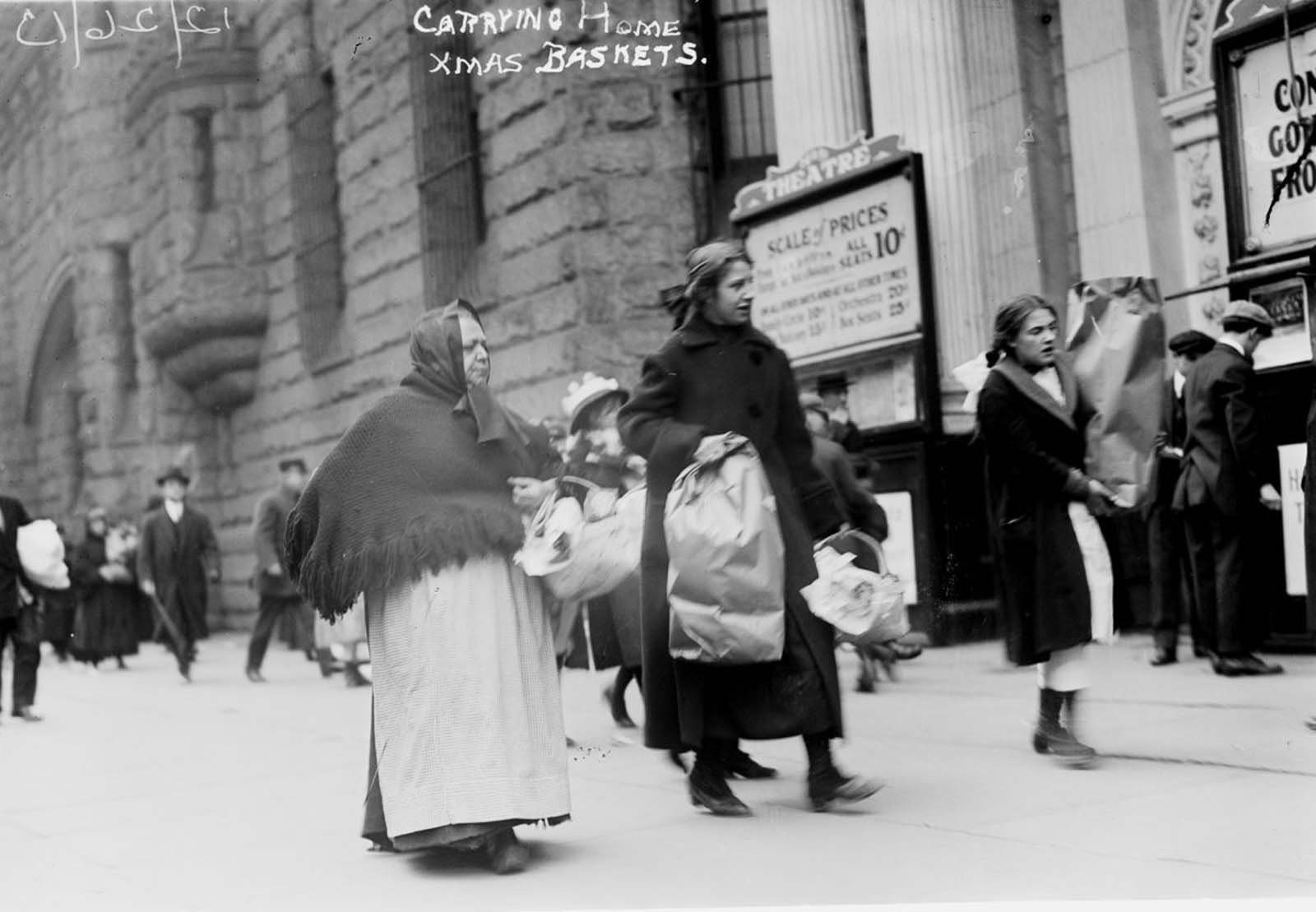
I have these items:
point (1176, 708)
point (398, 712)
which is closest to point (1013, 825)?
point (398, 712)

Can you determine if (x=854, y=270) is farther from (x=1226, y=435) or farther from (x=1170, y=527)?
(x=1226, y=435)

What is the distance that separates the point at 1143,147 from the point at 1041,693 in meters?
4.93

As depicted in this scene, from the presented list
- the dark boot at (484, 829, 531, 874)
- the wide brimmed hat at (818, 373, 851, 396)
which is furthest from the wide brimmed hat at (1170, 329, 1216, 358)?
the dark boot at (484, 829, 531, 874)

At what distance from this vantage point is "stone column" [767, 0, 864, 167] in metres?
11.2

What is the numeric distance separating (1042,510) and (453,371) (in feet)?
7.66

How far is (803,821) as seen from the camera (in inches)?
208

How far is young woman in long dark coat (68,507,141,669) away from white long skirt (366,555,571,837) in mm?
13124

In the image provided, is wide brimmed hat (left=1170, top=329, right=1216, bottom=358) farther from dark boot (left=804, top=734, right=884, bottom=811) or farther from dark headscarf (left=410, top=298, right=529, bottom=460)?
dark headscarf (left=410, top=298, right=529, bottom=460)

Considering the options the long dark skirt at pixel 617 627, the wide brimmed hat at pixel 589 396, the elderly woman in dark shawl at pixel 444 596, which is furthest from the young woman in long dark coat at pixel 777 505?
the wide brimmed hat at pixel 589 396

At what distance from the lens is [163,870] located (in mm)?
5246

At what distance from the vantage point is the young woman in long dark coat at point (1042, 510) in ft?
19.3

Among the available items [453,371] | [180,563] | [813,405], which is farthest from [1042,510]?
[180,563]

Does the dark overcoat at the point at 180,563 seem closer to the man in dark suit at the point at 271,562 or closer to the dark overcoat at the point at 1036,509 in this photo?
the man in dark suit at the point at 271,562

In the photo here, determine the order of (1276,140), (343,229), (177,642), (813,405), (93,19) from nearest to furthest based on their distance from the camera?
(1276,140)
(813,405)
(93,19)
(177,642)
(343,229)
